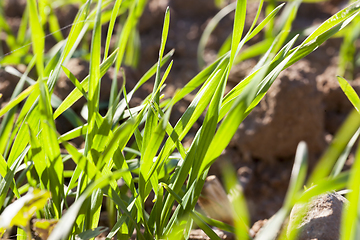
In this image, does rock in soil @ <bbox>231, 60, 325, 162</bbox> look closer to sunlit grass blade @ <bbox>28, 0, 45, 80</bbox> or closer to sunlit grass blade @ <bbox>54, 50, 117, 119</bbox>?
sunlit grass blade @ <bbox>54, 50, 117, 119</bbox>

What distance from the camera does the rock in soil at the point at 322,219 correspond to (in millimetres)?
587

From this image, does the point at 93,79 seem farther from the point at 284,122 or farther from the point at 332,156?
the point at 284,122

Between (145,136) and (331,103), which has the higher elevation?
(145,136)

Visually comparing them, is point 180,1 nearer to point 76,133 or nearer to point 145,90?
point 145,90

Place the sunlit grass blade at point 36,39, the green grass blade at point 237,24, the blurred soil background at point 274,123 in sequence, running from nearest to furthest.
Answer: the sunlit grass blade at point 36,39 → the green grass blade at point 237,24 → the blurred soil background at point 274,123

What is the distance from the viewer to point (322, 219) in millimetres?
596

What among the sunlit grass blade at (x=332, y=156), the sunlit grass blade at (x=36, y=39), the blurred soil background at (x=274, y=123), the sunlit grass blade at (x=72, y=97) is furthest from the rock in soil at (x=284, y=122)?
the sunlit grass blade at (x=36, y=39)

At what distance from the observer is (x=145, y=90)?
1298mm

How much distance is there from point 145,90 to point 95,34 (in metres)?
0.75

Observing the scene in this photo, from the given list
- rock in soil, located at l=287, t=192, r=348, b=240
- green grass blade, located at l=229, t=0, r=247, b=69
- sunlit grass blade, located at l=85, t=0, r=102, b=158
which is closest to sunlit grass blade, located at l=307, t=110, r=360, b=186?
rock in soil, located at l=287, t=192, r=348, b=240

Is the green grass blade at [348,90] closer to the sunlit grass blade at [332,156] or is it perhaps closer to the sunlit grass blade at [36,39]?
the sunlit grass blade at [332,156]

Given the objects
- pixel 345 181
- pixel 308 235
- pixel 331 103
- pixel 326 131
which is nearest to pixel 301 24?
pixel 331 103

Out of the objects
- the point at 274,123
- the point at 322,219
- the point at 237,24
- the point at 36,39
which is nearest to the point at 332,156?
the point at 322,219

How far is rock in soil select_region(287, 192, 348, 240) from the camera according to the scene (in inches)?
23.1
